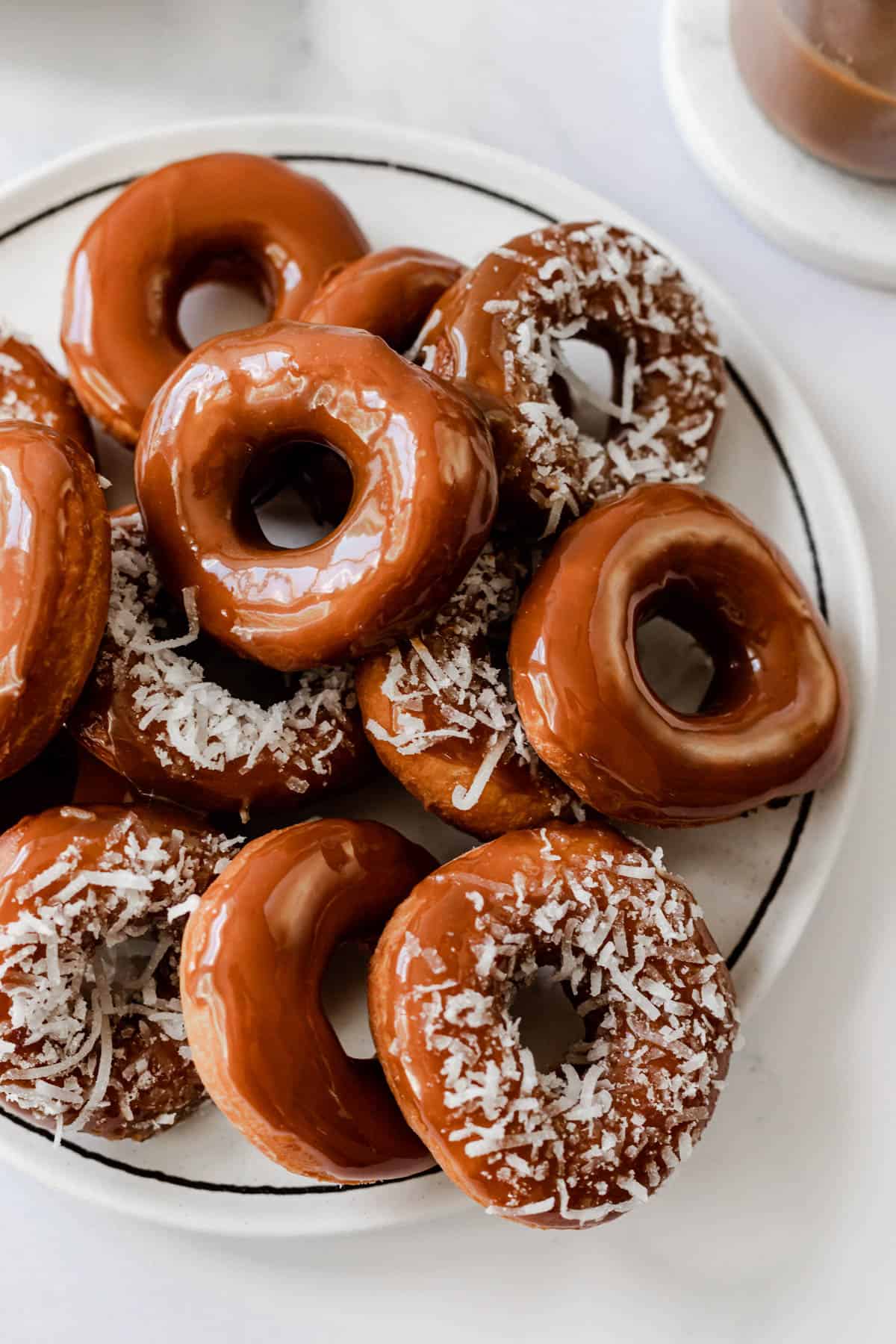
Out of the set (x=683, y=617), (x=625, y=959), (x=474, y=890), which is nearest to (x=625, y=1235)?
(x=625, y=959)

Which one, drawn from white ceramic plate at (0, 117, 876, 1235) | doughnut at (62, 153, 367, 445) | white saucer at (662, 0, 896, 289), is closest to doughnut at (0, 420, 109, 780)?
doughnut at (62, 153, 367, 445)

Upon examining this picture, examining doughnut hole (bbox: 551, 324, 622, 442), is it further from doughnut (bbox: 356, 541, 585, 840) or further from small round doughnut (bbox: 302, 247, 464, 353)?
doughnut (bbox: 356, 541, 585, 840)

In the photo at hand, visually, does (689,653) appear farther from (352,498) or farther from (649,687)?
(352,498)

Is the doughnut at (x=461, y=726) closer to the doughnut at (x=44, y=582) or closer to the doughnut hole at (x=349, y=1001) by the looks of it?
the doughnut hole at (x=349, y=1001)

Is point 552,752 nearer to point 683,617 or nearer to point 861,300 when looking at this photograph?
point 683,617

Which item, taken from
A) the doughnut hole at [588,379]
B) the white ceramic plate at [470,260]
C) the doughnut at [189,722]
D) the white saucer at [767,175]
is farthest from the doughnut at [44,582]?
the white saucer at [767,175]

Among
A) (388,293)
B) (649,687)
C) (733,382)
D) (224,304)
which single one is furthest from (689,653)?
(224,304)
